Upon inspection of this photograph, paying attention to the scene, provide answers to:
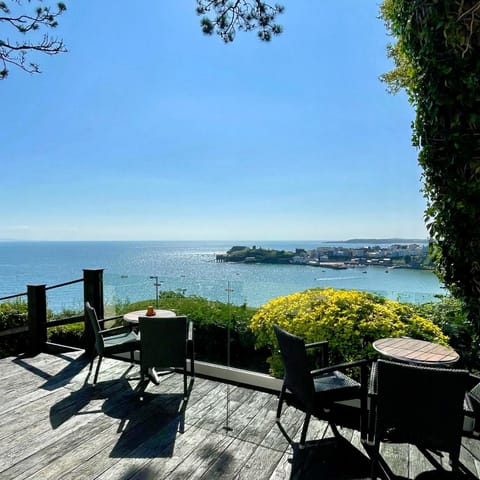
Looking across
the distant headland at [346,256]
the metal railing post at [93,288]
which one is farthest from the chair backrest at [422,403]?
the metal railing post at [93,288]

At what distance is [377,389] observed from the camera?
6.42 ft

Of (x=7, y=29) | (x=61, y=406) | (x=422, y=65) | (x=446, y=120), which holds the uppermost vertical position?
→ (x=7, y=29)

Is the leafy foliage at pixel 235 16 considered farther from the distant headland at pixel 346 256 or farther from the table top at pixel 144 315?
the table top at pixel 144 315

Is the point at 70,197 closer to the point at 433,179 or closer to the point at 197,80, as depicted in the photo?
the point at 197,80

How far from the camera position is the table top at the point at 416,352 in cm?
250

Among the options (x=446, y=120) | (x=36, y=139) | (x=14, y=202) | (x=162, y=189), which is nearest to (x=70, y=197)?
(x=14, y=202)

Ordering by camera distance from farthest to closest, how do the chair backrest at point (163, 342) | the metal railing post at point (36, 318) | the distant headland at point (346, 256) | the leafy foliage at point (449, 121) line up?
1. the metal railing post at point (36, 318)
2. the distant headland at point (346, 256)
3. the chair backrest at point (163, 342)
4. the leafy foliage at point (449, 121)

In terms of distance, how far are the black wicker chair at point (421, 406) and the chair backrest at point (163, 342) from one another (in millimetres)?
1983

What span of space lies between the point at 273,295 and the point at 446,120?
3348 mm

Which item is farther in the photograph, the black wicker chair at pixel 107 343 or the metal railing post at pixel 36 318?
the metal railing post at pixel 36 318

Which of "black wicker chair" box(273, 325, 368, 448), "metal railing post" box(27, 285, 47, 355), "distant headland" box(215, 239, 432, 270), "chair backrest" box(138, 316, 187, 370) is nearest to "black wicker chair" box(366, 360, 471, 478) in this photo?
"black wicker chair" box(273, 325, 368, 448)

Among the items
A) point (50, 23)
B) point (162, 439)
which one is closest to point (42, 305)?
point (162, 439)

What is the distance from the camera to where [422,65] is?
1.40 meters

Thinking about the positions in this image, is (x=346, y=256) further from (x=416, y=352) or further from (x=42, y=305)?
(x=42, y=305)
